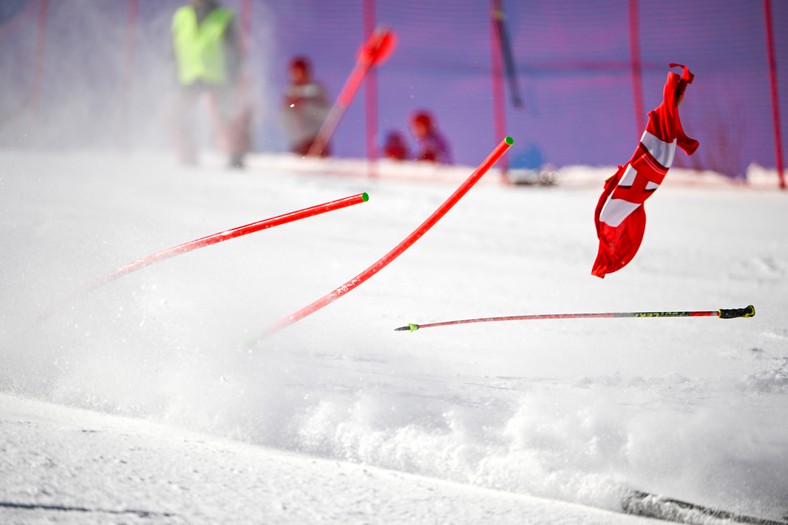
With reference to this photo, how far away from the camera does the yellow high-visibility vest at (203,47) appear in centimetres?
764

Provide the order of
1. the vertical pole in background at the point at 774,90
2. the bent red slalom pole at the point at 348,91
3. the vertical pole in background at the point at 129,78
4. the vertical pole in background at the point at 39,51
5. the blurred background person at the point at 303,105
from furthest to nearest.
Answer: the vertical pole in background at the point at 129,78 → the vertical pole in background at the point at 39,51 → the bent red slalom pole at the point at 348,91 → the blurred background person at the point at 303,105 → the vertical pole in background at the point at 774,90

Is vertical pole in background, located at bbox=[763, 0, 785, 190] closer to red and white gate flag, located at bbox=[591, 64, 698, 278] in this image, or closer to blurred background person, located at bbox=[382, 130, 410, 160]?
blurred background person, located at bbox=[382, 130, 410, 160]

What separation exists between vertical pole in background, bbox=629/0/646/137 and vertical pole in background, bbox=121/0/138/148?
6.04 meters

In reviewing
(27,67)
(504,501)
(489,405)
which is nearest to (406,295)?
(489,405)

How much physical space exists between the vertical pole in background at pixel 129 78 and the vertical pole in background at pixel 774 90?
7.42 m

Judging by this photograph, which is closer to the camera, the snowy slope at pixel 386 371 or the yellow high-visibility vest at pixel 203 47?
the snowy slope at pixel 386 371

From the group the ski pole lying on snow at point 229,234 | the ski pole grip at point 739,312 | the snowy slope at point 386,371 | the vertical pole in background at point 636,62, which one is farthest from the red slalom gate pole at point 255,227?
the vertical pole in background at point 636,62

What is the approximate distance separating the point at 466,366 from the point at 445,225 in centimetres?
296

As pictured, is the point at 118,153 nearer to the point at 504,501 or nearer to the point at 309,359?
the point at 309,359

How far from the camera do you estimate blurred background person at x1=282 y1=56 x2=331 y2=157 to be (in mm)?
8164

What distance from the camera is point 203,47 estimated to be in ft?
25.0

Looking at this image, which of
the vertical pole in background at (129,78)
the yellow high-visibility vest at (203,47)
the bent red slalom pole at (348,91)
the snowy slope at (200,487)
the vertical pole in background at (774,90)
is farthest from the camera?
the vertical pole in background at (129,78)

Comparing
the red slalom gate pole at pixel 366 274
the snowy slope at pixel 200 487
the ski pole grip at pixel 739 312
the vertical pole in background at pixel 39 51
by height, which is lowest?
the snowy slope at pixel 200 487

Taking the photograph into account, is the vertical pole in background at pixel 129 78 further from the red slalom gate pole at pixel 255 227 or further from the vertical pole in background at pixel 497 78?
the red slalom gate pole at pixel 255 227
